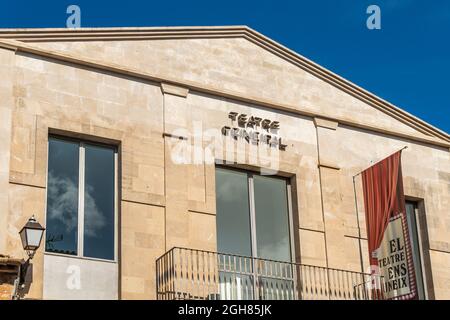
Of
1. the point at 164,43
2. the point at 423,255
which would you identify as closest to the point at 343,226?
the point at 423,255

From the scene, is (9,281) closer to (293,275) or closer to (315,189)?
(293,275)

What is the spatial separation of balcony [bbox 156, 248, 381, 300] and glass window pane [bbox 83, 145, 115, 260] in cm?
116

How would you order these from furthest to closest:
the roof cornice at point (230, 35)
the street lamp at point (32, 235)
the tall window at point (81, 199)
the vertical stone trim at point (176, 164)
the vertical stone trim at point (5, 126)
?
the roof cornice at point (230, 35)
the vertical stone trim at point (176, 164)
the tall window at point (81, 199)
the vertical stone trim at point (5, 126)
the street lamp at point (32, 235)

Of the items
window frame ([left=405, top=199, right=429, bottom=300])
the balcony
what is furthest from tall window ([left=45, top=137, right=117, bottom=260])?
window frame ([left=405, top=199, right=429, bottom=300])

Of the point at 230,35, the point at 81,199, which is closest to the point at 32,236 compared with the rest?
the point at 81,199

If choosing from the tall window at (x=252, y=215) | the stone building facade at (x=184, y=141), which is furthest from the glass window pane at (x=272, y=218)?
the stone building facade at (x=184, y=141)

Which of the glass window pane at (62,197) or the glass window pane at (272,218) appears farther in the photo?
the glass window pane at (272,218)

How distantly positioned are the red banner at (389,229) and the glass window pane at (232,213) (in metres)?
2.71

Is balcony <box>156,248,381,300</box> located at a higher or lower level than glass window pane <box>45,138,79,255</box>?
lower

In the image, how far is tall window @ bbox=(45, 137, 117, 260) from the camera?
18.0 metres

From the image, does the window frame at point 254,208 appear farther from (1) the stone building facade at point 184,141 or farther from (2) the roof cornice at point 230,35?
(2) the roof cornice at point 230,35

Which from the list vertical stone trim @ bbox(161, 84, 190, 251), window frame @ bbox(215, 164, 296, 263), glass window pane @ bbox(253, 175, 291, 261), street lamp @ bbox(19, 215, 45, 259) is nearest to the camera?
street lamp @ bbox(19, 215, 45, 259)

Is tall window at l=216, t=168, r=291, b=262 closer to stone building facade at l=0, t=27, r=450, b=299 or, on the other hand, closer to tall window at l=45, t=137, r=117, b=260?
stone building facade at l=0, t=27, r=450, b=299

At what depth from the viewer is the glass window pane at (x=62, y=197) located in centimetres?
1789
